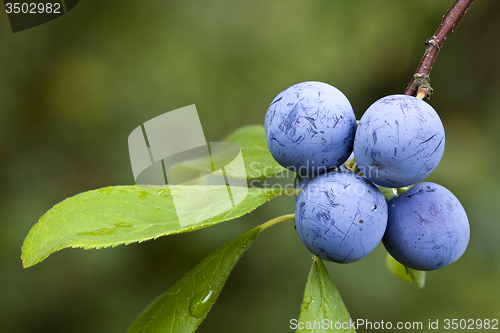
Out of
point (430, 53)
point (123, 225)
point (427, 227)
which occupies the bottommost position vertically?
point (427, 227)

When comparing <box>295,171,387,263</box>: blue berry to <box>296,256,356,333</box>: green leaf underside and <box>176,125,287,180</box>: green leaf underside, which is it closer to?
<box>296,256,356,333</box>: green leaf underside

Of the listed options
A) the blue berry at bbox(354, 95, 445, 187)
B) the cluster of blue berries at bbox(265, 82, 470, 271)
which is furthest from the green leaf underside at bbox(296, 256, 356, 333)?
the blue berry at bbox(354, 95, 445, 187)

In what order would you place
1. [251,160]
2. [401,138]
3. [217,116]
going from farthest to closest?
[217,116], [251,160], [401,138]

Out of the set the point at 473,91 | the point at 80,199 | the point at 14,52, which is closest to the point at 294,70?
the point at 473,91

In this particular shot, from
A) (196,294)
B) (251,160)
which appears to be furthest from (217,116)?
(196,294)

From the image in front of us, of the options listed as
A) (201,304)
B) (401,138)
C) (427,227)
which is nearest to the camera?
(401,138)

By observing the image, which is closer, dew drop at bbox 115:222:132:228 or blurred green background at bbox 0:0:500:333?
dew drop at bbox 115:222:132:228

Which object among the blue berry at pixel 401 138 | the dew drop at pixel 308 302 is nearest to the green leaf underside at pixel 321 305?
the dew drop at pixel 308 302

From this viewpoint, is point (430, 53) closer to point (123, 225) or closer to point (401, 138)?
point (401, 138)
